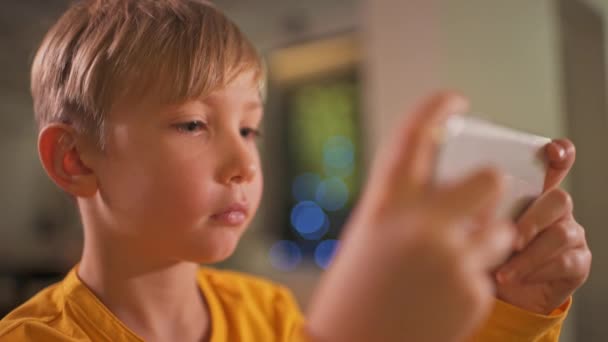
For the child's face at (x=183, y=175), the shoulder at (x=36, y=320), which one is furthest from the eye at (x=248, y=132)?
the shoulder at (x=36, y=320)

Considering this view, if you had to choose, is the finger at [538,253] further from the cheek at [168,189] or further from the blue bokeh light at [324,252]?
the blue bokeh light at [324,252]

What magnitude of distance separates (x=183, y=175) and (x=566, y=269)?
356mm

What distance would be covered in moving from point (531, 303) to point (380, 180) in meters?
0.27

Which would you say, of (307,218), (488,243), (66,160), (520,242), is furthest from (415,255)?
(307,218)

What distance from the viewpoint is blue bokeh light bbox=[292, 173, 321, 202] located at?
313 centimetres

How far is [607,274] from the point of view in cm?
79

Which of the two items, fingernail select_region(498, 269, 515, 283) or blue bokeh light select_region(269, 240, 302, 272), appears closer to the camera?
fingernail select_region(498, 269, 515, 283)

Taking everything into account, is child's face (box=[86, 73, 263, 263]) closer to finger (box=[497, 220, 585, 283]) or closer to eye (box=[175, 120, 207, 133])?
eye (box=[175, 120, 207, 133])

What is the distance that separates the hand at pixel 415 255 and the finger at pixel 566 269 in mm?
186

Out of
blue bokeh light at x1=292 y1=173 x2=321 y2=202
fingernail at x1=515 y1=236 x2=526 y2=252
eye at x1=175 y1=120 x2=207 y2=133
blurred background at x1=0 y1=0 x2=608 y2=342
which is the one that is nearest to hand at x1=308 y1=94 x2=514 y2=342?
fingernail at x1=515 y1=236 x2=526 y2=252

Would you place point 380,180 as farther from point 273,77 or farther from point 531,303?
point 273,77

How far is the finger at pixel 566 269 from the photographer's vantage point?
1.48 feet

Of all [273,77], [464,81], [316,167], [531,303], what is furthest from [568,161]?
[273,77]

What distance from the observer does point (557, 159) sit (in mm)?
433
